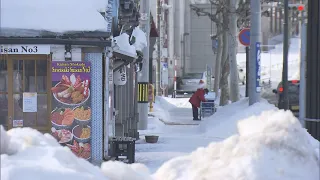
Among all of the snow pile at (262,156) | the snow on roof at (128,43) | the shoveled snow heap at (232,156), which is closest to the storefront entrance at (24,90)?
the snow on roof at (128,43)

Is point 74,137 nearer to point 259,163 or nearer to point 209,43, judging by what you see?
point 259,163

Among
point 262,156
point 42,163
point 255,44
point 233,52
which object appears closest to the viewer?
point 42,163

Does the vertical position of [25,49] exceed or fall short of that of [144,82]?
it exceeds it

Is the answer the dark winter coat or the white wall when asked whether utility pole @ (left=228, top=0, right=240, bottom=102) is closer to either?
the dark winter coat

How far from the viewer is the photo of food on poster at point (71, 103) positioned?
10.1 meters

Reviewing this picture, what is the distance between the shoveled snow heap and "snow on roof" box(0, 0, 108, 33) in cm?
621

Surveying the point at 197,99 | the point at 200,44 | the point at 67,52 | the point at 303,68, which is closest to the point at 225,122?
the point at 303,68

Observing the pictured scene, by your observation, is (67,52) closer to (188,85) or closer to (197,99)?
(197,99)

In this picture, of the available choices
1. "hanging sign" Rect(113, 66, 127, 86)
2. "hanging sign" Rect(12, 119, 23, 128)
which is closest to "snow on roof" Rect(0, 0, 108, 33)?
"hanging sign" Rect(12, 119, 23, 128)

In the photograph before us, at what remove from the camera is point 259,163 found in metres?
3.86

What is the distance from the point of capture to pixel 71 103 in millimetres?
10203

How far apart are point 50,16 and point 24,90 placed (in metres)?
1.40

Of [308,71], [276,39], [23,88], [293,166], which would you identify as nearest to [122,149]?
[23,88]

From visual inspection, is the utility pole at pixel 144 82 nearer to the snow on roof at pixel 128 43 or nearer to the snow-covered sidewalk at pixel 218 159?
the snow on roof at pixel 128 43
